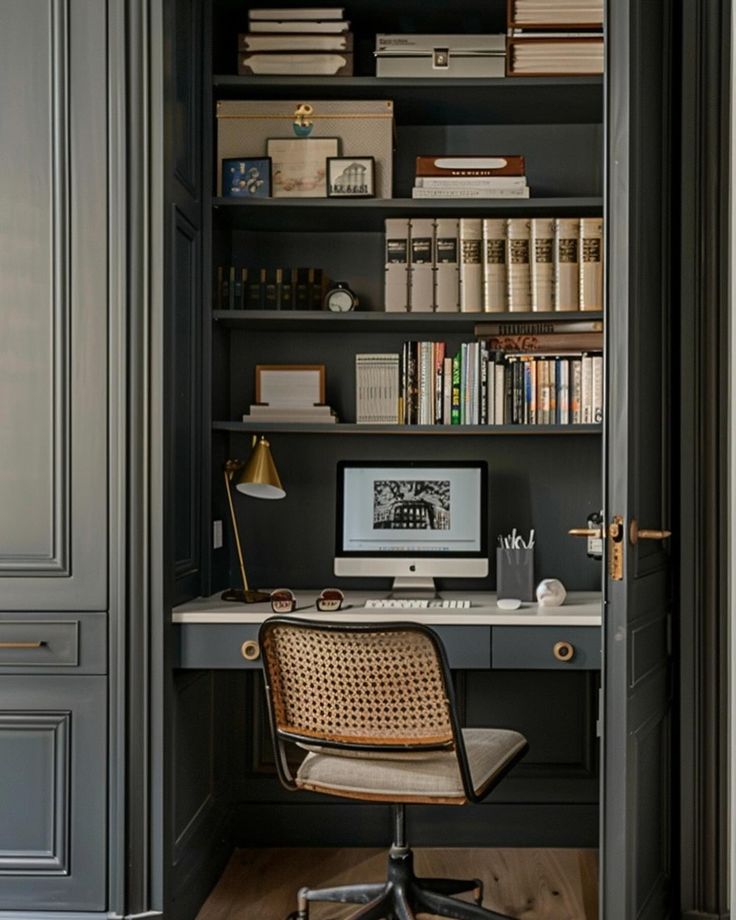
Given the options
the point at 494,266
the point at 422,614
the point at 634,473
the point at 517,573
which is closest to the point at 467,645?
the point at 422,614

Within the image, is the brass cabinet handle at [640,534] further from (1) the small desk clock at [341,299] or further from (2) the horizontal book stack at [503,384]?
(1) the small desk clock at [341,299]

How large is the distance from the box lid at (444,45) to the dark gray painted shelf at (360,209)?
16.8 inches

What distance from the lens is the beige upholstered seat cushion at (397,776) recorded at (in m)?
2.58

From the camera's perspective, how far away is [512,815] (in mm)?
3498

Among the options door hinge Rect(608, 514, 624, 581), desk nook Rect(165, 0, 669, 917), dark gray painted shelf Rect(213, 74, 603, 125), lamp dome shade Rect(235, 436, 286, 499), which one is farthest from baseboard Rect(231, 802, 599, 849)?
dark gray painted shelf Rect(213, 74, 603, 125)

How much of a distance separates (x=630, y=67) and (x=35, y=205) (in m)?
1.45

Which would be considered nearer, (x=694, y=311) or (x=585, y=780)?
(x=694, y=311)

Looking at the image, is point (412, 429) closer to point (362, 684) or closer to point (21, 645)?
point (362, 684)

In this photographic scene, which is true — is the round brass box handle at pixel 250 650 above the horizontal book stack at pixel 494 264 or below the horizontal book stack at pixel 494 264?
below

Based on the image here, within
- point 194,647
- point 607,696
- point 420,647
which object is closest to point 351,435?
point 194,647

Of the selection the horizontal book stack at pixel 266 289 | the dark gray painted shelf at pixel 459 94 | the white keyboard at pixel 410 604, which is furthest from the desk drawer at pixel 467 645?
the dark gray painted shelf at pixel 459 94

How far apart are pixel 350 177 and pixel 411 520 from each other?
1.04 m

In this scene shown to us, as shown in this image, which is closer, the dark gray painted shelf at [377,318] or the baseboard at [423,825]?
the dark gray painted shelf at [377,318]

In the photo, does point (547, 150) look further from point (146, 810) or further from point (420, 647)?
point (146, 810)
